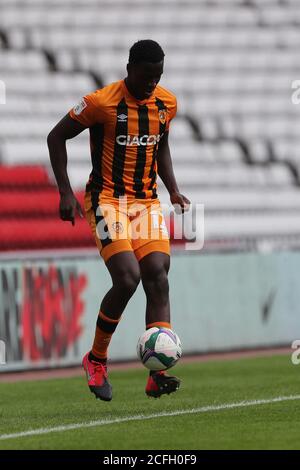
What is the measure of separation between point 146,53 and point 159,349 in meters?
1.76

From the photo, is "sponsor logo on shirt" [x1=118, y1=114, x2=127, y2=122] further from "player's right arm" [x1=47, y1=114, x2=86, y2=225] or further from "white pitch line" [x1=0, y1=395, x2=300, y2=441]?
"white pitch line" [x1=0, y1=395, x2=300, y2=441]

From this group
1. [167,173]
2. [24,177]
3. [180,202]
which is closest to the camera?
[180,202]

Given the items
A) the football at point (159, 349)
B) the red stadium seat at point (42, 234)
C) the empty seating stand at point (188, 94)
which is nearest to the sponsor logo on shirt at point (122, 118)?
the football at point (159, 349)

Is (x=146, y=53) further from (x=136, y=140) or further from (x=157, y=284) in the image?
(x=157, y=284)

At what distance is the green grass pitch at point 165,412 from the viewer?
20.1ft

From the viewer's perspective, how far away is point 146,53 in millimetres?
7199

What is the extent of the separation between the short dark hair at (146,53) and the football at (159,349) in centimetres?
163

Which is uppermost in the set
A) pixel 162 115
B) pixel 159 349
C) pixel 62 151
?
pixel 162 115

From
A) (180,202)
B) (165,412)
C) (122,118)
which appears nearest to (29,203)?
(180,202)

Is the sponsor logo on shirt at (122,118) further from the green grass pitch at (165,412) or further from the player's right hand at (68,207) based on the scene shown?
the green grass pitch at (165,412)

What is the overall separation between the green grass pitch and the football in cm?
32

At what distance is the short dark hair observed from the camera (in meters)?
7.20

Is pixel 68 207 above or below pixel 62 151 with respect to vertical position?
below
